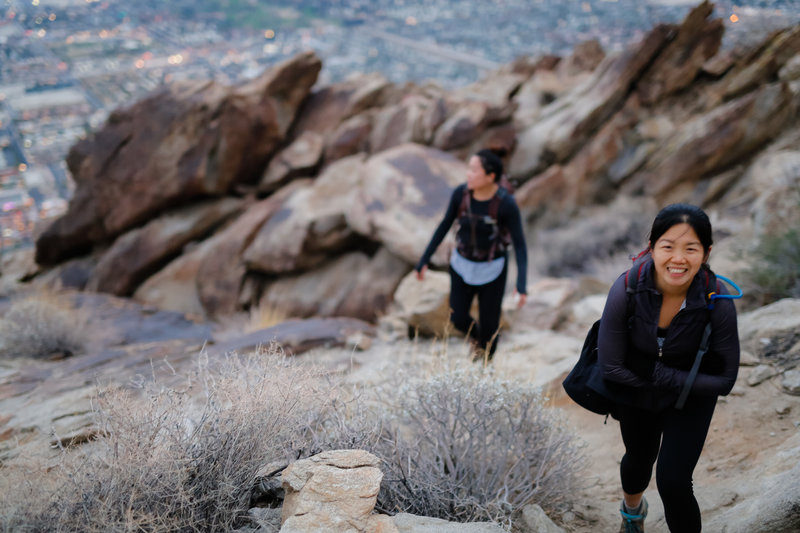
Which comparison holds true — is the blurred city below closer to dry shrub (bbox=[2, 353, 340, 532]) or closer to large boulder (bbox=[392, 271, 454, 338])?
large boulder (bbox=[392, 271, 454, 338])

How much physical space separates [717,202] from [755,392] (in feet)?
22.7

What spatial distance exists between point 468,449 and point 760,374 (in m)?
2.40

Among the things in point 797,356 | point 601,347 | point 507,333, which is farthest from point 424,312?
point 601,347

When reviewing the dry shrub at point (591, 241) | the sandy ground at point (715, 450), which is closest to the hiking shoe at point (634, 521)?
the sandy ground at point (715, 450)

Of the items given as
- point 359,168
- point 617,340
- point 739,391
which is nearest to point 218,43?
point 359,168

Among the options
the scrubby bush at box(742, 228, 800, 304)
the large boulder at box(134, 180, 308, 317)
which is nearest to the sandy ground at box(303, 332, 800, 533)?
the scrubby bush at box(742, 228, 800, 304)

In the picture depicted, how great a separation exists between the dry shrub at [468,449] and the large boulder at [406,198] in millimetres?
4804

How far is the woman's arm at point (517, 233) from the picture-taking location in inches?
168

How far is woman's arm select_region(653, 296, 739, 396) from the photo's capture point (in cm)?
218

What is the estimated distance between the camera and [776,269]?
5625 millimetres

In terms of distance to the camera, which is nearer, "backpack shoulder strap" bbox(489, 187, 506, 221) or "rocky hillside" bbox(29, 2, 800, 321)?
"backpack shoulder strap" bbox(489, 187, 506, 221)

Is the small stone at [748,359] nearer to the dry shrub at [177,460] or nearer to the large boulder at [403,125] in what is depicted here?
the dry shrub at [177,460]

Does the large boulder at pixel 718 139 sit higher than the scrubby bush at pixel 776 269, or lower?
higher

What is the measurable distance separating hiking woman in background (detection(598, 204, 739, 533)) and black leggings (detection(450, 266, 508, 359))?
2.03 meters
